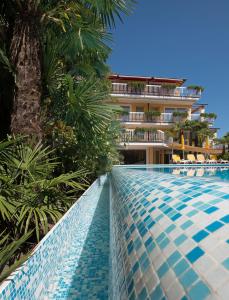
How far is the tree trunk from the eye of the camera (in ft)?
17.0

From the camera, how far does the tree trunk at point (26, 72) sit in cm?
519

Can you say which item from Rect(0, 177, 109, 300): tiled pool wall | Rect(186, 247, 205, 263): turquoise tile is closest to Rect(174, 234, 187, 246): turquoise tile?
Rect(186, 247, 205, 263): turquoise tile

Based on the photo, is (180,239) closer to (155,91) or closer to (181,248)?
(181,248)

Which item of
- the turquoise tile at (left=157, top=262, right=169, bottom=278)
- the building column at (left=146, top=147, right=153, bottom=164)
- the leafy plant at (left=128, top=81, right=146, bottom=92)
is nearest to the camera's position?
the turquoise tile at (left=157, top=262, right=169, bottom=278)

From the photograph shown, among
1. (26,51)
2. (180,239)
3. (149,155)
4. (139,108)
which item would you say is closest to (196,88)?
(139,108)

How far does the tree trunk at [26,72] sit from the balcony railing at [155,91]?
1080 inches

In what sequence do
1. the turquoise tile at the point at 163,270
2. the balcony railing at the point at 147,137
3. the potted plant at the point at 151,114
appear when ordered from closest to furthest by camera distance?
the turquoise tile at the point at 163,270
the balcony railing at the point at 147,137
the potted plant at the point at 151,114

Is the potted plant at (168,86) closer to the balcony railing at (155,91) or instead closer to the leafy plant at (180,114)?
the balcony railing at (155,91)

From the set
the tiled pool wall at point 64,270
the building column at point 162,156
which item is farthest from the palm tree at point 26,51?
the building column at point 162,156

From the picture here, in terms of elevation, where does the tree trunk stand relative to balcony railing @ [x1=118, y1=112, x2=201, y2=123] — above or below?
below

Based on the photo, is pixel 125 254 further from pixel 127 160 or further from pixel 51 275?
pixel 127 160

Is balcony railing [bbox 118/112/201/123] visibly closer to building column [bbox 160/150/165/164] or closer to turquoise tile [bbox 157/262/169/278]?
building column [bbox 160/150/165/164]

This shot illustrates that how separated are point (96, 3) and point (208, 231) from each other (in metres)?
6.28

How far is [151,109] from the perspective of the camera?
3541 cm
